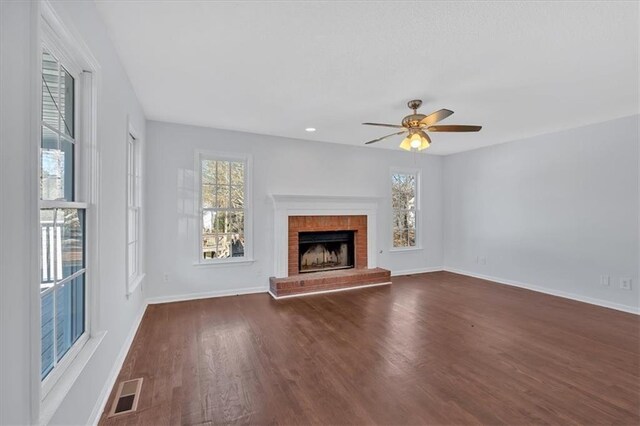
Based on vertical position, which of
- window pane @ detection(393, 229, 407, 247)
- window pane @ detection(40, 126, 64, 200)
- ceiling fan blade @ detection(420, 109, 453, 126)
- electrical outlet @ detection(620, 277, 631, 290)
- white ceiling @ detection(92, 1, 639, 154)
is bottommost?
electrical outlet @ detection(620, 277, 631, 290)

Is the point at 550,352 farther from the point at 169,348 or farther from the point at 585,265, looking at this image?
the point at 169,348

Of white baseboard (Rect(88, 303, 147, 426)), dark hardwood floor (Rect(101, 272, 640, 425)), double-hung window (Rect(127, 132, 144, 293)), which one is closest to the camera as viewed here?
white baseboard (Rect(88, 303, 147, 426))

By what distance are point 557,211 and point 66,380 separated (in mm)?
6094

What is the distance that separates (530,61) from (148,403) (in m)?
4.02

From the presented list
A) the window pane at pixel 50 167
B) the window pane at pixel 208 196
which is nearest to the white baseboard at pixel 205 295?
the window pane at pixel 208 196

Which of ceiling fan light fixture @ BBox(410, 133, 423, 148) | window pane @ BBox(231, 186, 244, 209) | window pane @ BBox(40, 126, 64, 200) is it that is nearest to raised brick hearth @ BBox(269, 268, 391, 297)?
window pane @ BBox(231, 186, 244, 209)

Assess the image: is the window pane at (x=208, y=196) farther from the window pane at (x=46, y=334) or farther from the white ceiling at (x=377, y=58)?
the window pane at (x=46, y=334)

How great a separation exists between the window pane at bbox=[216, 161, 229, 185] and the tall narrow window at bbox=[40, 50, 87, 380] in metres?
2.94

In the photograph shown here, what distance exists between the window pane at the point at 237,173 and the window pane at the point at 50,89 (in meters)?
3.23

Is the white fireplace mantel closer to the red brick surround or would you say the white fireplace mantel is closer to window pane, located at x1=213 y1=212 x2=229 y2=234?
the red brick surround

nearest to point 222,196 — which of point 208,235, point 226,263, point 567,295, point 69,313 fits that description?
point 208,235

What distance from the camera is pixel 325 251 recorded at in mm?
5711

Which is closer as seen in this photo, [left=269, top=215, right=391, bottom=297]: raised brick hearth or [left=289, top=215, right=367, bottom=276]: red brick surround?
[left=269, top=215, right=391, bottom=297]: raised brick hearth

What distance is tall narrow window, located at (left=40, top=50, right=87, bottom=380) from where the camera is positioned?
138 centimetres
